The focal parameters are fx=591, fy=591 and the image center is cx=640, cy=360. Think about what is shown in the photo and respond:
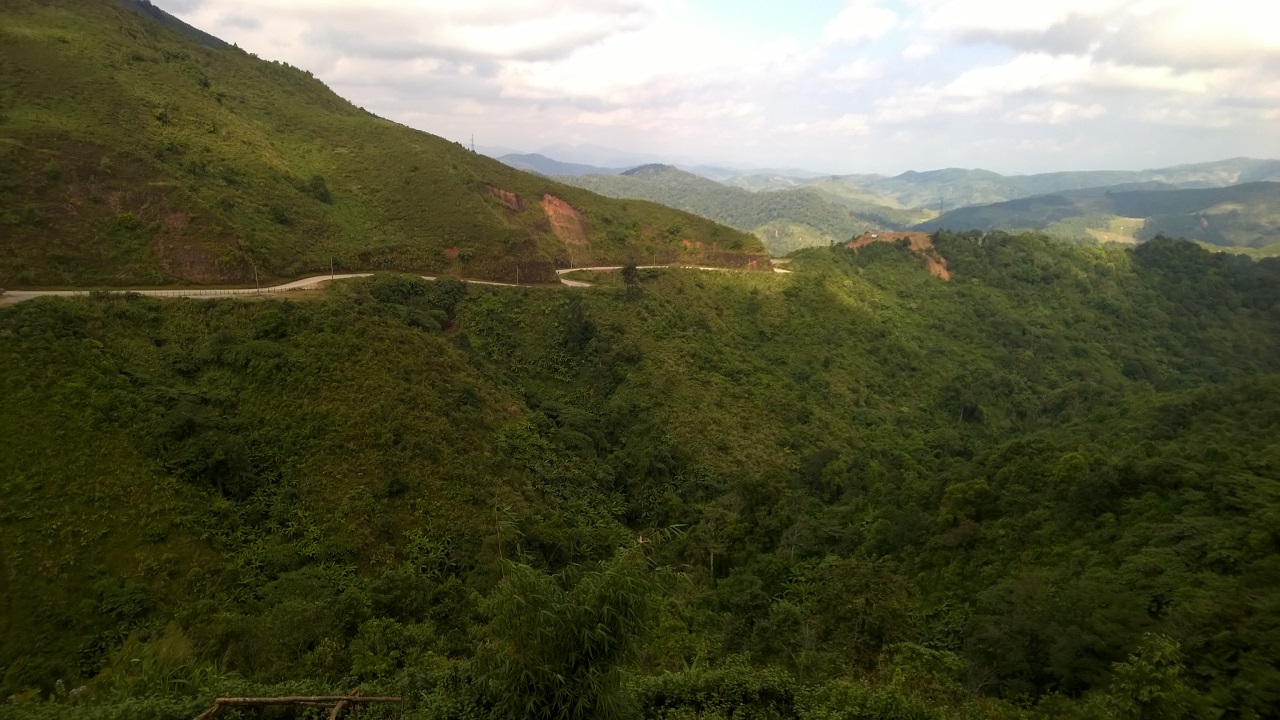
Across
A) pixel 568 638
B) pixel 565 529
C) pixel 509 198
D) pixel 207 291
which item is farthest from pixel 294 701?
pixel 509 198

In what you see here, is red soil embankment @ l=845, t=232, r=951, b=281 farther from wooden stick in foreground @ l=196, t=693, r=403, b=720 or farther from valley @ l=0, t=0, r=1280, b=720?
wooden stick in foreground @ l=196, t=693, r=403, b=720

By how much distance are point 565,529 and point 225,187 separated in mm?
29115

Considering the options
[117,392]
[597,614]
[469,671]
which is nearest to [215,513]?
[117,392]

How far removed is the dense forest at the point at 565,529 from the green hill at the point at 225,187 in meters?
5.00

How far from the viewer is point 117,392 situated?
18.6 metres

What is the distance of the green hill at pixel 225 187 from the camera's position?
27.2 metres

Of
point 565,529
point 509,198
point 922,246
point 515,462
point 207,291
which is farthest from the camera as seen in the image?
point 922,246

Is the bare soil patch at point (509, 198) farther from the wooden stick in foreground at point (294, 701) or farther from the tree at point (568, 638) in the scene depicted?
the tree at point (568, 638)

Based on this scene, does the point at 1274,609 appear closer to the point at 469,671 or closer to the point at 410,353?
the point at 469,671

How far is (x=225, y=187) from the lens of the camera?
110ft

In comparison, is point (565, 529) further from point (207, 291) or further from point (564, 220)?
point (564, 220)

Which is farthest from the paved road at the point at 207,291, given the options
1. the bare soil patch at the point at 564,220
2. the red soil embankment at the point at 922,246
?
the red soil embankment at the point at 922,246

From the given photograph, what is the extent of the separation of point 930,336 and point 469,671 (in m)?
49.2

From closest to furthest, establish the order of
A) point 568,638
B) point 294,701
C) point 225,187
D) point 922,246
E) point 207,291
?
point 568,638
point 294,701
point 207,291
point 225,187
point 922,246
